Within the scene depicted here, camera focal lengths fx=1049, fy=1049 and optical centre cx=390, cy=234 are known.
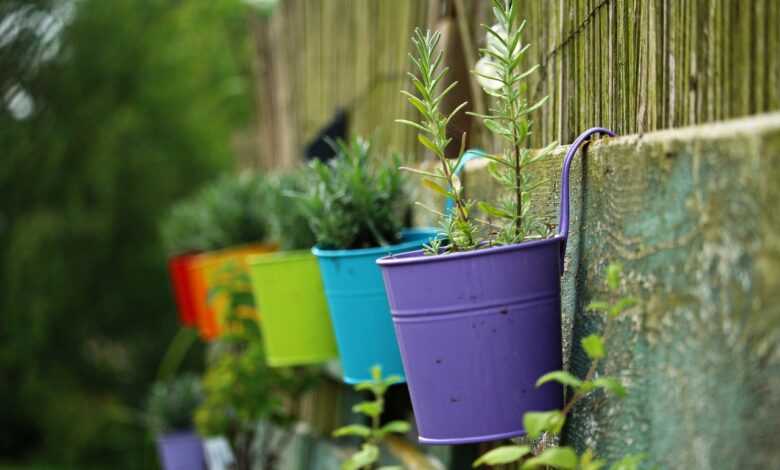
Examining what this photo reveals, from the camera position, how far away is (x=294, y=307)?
7.54 feet

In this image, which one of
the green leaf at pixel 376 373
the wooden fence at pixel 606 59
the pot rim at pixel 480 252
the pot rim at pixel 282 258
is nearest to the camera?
the wooden fence at pixel 606 59

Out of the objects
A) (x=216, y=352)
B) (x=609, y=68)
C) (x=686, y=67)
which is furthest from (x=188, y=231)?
(x=686, y=67)

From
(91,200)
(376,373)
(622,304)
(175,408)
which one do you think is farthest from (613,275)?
(91,200)

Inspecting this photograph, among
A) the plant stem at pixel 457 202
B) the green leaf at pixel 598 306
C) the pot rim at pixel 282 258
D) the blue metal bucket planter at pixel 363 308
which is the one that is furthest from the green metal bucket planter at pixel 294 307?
the green leaf at pixel 598 306

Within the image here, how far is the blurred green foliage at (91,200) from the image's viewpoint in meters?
5.28

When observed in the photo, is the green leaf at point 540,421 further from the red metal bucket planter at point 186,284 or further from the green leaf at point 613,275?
the red metal bucket planter at point 186,284

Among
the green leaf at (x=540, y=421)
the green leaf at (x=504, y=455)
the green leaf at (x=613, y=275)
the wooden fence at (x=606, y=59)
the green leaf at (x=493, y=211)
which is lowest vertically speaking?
the green leaf at (x=504, y=455)

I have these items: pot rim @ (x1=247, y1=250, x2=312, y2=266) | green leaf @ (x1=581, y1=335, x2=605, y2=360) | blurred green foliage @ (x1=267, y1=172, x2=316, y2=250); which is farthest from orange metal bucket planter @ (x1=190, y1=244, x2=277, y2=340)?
green leaf @ (x1=581, y1=335, x2=605, y2=360)

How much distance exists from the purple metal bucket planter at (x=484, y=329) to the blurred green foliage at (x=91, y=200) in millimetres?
4231

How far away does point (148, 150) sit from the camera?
18.1ft

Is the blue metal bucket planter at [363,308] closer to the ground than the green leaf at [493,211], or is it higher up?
closer to the ground

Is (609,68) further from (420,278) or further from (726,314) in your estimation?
(726,314)

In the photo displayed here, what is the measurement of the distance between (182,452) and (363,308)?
2762mm

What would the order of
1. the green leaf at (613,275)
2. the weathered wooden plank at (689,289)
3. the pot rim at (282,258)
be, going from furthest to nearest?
the pot rim at (282,258) < the green leaf at (613,275) < the weathered wooden plank at (689,289)
